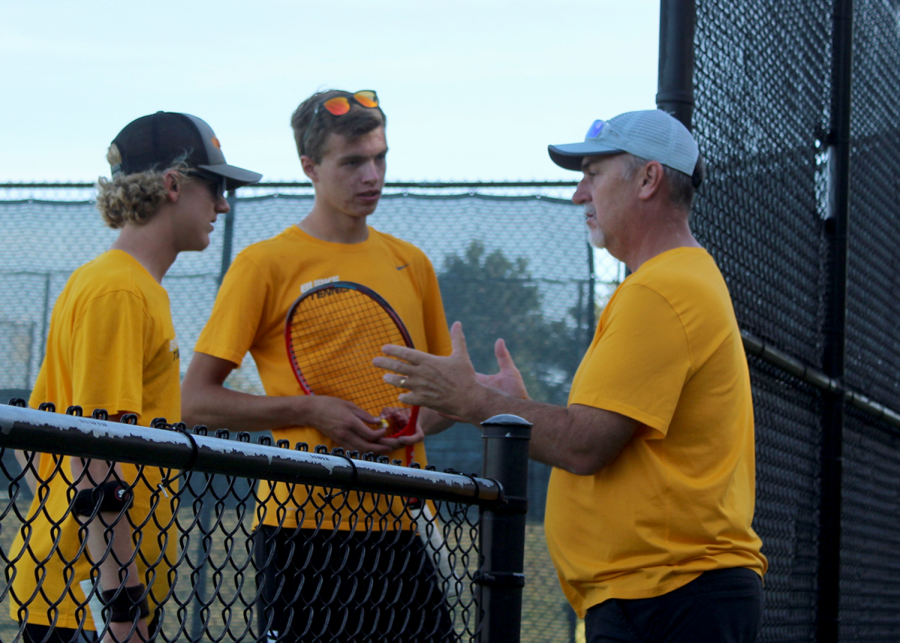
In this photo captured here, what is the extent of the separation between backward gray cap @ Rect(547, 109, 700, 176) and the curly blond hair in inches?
46.0

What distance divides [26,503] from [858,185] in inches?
176

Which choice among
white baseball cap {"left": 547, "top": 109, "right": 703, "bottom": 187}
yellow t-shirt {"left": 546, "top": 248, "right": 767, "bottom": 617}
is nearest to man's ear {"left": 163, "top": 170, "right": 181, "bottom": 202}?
white baseball cap {"left": 547, "top": 109, "right": 703, "bottom": 187}

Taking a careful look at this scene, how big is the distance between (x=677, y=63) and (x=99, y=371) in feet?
6.06

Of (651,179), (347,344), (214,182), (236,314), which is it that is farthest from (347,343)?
(651,179)

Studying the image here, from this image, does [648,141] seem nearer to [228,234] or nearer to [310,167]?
[310,167]

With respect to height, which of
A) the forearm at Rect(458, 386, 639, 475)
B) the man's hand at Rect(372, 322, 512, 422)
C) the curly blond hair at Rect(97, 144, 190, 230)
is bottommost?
the forearm at Rect(458, 386, 639, 475)

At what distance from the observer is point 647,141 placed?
8.91 ft

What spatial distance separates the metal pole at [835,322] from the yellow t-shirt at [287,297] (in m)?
1.86

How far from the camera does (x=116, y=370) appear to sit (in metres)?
2.29

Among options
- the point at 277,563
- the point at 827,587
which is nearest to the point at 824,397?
the point at 827,587

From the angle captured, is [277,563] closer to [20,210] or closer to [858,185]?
[858,185]

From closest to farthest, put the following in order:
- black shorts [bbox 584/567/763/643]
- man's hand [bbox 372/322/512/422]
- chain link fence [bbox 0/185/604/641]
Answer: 1. black shorts [bbox 584/567/763/643]
2. man's hand [bbox 372/322/512/422]
3. chain link fence [bbox 0/185/604/641]

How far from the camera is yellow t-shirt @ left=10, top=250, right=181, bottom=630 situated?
229 centimetres

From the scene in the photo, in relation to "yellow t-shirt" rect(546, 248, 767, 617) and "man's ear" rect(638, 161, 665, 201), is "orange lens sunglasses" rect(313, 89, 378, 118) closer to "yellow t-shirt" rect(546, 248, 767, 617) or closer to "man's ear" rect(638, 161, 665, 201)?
"man's ear" rect(638, 161, 665, 201)
